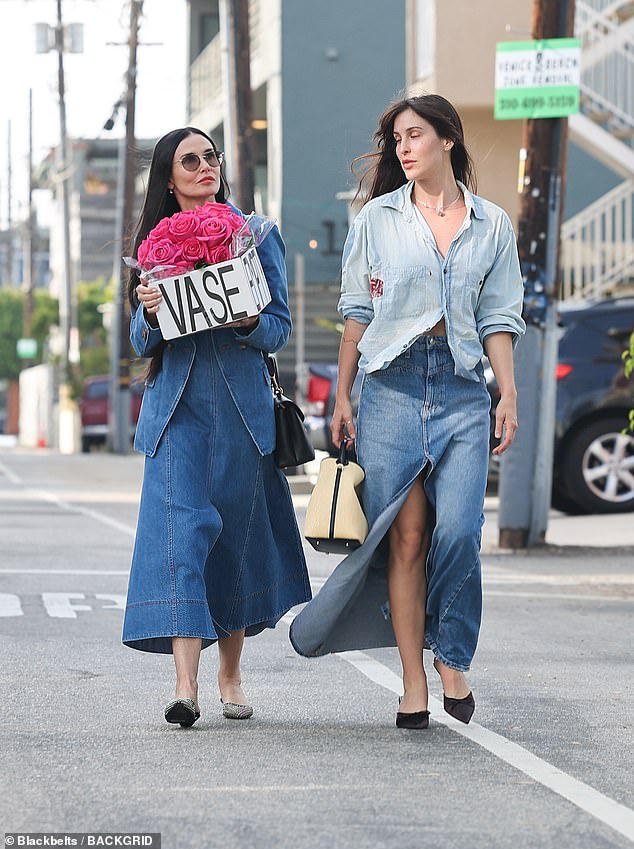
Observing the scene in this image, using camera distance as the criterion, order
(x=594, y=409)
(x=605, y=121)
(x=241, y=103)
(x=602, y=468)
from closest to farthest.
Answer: (x=594, y=409)
(x=602, y=468)
(x=605, y=121)
(x=241, y=103)

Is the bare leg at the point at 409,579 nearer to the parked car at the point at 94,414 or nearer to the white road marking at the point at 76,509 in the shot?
the white road marking at the point at 76,509

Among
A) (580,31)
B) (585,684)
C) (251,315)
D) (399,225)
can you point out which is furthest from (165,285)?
(580,31)

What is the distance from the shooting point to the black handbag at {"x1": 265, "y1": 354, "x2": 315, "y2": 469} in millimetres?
6008

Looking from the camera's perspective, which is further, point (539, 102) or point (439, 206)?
point (539, 102)

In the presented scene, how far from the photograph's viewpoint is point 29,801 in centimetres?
474

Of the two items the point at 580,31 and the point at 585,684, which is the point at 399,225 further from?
the point at 580,31

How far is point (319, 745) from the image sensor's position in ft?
18.4

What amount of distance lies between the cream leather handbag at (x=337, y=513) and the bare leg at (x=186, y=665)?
1.62 ft

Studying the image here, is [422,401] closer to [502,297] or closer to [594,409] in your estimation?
[502,297]

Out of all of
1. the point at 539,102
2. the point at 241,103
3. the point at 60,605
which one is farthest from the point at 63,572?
the point at 241,103

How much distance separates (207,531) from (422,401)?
79 centimetres

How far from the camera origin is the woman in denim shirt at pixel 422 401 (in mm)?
5887

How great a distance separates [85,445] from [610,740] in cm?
3999

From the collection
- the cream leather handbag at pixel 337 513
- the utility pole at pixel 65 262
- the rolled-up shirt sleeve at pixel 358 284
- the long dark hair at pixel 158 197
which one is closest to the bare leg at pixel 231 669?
the cream leather handbag at pixel 337 513
